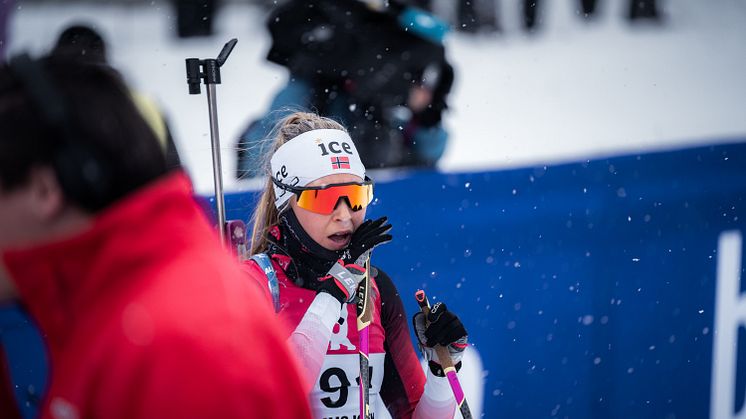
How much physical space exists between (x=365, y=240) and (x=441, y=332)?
345 mm

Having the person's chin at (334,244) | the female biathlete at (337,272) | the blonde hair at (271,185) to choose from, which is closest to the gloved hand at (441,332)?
the female biathlete at (337,272)

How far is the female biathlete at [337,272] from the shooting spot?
2123mm

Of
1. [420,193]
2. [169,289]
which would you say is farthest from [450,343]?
[169,289]

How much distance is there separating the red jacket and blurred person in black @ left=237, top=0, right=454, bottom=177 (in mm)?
2442

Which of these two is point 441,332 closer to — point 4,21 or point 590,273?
point 590,273

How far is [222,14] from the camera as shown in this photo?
3852 millimetres

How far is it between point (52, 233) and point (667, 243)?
3780mm

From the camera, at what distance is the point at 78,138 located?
32.7 inches

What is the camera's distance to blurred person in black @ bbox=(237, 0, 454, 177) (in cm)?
345

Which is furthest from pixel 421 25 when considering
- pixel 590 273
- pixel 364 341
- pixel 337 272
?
pixel 364 341

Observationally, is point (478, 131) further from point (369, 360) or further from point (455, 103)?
point (369, 360)

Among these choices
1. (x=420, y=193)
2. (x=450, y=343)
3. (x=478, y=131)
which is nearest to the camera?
(x=450, y=343)

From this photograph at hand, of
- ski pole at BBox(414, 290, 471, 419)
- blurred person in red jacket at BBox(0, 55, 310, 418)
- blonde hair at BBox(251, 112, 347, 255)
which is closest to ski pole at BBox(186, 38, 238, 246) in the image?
blonde hair at BBox(251, 112, 347, 255)

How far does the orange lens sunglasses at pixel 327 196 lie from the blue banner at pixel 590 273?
0.83 m
